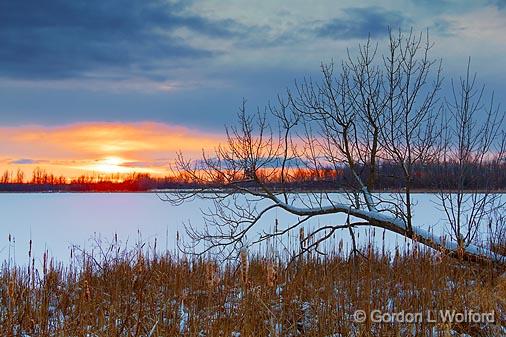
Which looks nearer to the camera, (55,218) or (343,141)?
(343,141)

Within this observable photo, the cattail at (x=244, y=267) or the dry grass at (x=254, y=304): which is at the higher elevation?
the cattail at (x=244, y=267)

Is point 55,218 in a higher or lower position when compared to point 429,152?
lower

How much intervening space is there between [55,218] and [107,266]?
69.7 feet

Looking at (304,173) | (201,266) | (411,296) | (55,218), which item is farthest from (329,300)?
(55,218)

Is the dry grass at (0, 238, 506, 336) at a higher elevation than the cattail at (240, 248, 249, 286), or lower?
lower

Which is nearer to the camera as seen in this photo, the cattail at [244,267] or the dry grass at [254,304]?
the cattail at [244,267]

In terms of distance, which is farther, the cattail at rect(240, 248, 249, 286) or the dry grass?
the dry grass

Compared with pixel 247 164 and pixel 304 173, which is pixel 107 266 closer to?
pixel 247 164

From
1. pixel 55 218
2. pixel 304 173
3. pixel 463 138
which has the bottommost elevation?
pixel 55 218

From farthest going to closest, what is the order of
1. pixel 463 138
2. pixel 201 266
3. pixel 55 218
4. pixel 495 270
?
pixel 55 218 < pixel 463 138 < pixel 201 266 < pixel 495 270

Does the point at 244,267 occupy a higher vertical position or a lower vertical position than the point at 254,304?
higher

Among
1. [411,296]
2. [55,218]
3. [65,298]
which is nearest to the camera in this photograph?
[411,296]

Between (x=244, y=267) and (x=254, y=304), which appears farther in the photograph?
(x=254, y=304)

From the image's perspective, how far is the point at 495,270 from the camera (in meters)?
6.90
